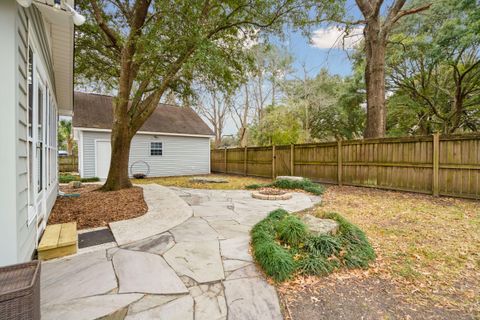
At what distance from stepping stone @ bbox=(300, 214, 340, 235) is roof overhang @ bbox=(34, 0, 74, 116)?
3865 millimetres

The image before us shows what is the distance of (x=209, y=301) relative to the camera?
191 centimetres

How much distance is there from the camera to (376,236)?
3346 mm

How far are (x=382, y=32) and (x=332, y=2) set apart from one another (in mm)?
2721

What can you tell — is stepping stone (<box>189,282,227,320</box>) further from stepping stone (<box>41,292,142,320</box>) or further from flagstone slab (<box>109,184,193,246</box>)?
flagstone slab (<box>109,184,193,246</box>)

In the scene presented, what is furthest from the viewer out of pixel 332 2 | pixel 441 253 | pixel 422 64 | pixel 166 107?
pixel 166 107

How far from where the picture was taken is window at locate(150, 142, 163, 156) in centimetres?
1239

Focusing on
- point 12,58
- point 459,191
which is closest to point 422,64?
point 459,191

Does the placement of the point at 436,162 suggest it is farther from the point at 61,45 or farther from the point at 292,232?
the point at 61,45

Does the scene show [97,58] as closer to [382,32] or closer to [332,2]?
[332,2]

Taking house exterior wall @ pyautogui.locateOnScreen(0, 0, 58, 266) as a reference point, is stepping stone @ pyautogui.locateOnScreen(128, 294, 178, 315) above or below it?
below

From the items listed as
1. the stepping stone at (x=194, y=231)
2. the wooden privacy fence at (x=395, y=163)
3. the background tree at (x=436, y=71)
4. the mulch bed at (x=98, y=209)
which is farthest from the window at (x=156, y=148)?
the background tree at (x=436, y=71)

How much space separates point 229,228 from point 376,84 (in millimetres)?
7433

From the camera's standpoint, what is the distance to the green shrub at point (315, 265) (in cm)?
234

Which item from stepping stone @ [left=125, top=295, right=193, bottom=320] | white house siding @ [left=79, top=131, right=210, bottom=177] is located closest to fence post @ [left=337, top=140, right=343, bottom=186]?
stepping stone @ [left=125, top=295, right=193, bottom=320]
